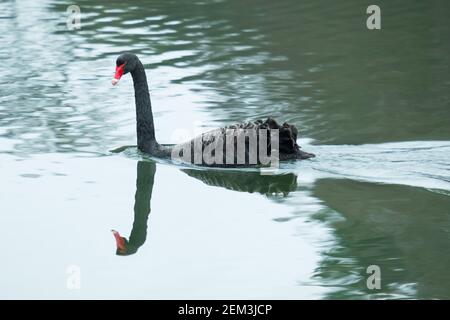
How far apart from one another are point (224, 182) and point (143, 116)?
100 centimetres

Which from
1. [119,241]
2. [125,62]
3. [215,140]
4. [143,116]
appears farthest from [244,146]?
[119,241]

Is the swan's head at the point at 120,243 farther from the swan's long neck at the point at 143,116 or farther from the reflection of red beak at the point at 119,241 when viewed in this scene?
the swan's long neck at the point at 143,116

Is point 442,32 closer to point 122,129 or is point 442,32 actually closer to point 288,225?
point 122,129

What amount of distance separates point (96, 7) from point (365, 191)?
24.8ft

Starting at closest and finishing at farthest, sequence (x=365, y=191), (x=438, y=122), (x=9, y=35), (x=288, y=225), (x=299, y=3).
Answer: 1. (x=288, y=225)
2. (x=365, y=191)
3. (x=438, y=122)
4. (x=9, y=35)
5. (x=299, y=3)

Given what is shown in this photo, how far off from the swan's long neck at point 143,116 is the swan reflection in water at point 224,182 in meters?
0.18

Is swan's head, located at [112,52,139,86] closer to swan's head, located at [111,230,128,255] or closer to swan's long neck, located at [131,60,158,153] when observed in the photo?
swan's long neck, located at [131,60,158,153]

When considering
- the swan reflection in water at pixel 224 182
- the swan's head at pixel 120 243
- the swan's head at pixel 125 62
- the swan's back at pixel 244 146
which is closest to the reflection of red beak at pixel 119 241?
the swan's head at pixel 120 243

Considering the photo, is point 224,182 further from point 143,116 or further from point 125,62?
point 125,62

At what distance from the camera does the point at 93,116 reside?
894 centimetres

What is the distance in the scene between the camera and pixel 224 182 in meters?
7.38

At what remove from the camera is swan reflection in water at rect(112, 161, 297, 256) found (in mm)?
7062
